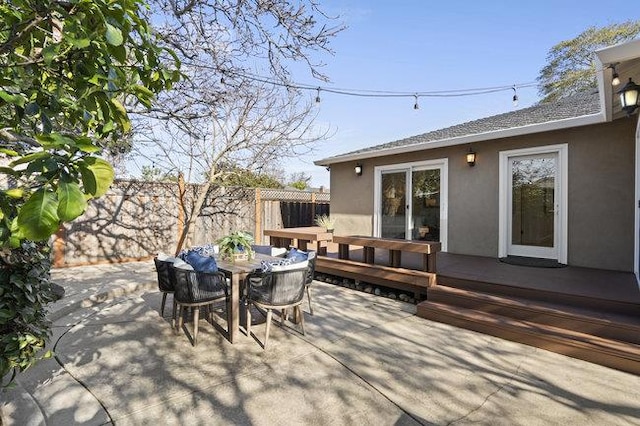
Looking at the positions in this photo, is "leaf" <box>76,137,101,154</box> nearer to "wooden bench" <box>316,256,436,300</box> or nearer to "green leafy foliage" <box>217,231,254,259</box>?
"green leafy foliage" <box>217,231,254,259</box>

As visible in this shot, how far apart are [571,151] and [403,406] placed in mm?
5367

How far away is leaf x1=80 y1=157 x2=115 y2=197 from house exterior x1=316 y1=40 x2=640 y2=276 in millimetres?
4274

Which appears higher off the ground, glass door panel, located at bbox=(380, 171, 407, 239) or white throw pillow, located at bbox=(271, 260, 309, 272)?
glass door panel, located at bbox=(380, 171, 407, 239)

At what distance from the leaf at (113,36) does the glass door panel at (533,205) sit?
676 cm

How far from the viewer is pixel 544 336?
3547 mm

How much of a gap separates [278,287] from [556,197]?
5153 mm

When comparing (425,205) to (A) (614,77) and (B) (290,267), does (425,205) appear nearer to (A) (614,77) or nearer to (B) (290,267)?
(A) (614,77)

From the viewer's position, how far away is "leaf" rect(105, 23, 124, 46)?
0.98m

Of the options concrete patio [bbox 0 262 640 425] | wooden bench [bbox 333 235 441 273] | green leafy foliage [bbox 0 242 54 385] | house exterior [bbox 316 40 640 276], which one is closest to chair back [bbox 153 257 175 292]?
concrete patio [bbox 0 262 640 425]

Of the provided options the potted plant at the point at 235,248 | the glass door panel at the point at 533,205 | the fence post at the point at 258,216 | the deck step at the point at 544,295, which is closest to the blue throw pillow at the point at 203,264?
the potted plant at the point at 235,248

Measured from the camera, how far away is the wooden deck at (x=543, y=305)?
3.32 metres

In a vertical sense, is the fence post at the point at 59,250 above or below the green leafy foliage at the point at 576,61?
below

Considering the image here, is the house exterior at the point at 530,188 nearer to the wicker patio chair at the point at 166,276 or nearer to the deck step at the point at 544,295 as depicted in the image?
the deck step at the point at 544,295

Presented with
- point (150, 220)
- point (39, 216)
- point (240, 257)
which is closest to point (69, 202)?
point (39, 216)
